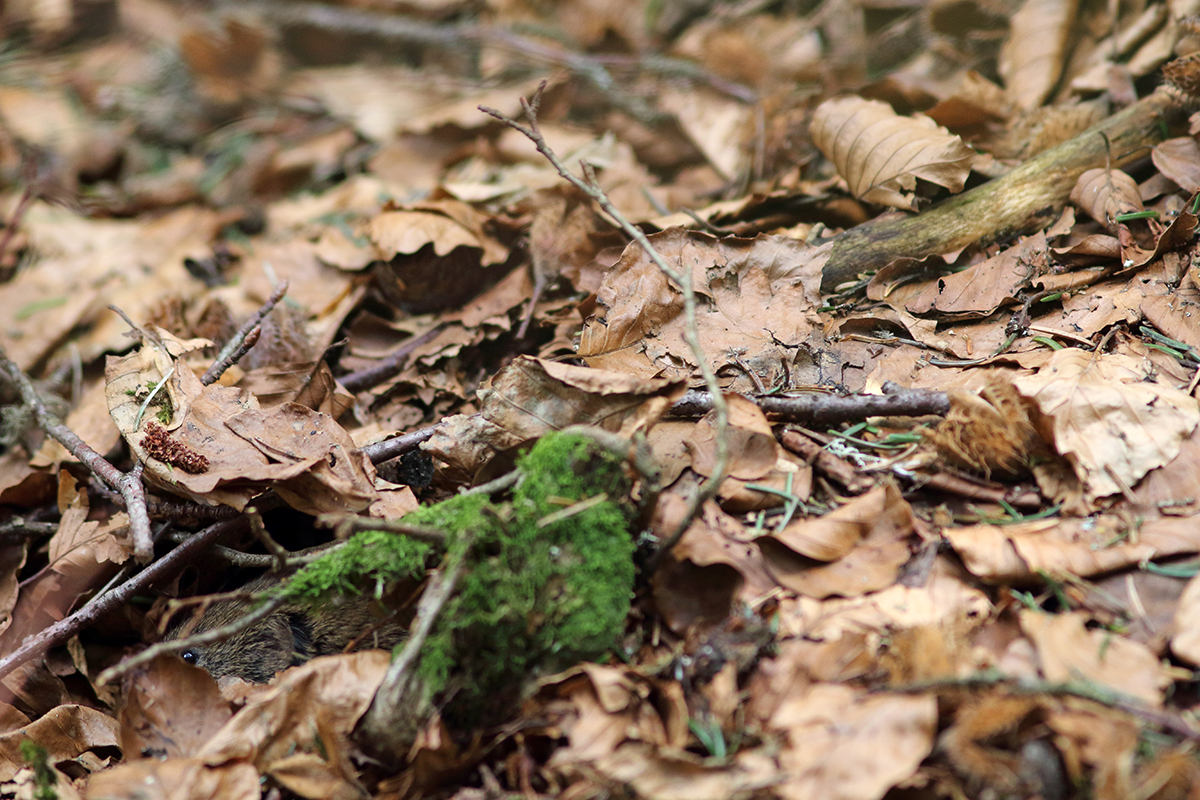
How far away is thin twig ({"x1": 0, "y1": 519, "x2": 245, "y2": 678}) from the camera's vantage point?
203 centimetres

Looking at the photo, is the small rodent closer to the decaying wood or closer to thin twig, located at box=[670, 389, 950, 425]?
thin twig, located at box=[670, 389, 950, 425]

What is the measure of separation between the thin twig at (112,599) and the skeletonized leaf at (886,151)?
2.30 metres

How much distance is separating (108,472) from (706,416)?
166 cm

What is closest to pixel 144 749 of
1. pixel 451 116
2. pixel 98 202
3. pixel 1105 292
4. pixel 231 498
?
pixel 231 498

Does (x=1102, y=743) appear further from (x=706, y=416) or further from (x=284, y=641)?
(x=284, y=641)

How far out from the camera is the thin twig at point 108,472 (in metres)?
1.79

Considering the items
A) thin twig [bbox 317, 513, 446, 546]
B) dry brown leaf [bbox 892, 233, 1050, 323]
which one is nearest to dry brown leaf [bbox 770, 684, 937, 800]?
thin twig [bbox 317, 513, 446, 546]

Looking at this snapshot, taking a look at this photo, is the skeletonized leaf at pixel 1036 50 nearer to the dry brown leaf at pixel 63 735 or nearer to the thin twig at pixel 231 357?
the thin twig at pixel 231 357

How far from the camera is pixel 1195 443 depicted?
5.61 ft

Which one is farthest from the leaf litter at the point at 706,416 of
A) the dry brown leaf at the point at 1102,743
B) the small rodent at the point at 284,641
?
the small rodent at the point at 284,641

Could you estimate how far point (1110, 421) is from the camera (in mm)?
1750

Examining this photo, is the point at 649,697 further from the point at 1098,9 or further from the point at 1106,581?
the point at 1098,9

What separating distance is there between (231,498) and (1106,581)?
2.03 m

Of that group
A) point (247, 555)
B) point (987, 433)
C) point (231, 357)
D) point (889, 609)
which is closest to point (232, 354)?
point (231, 357)
